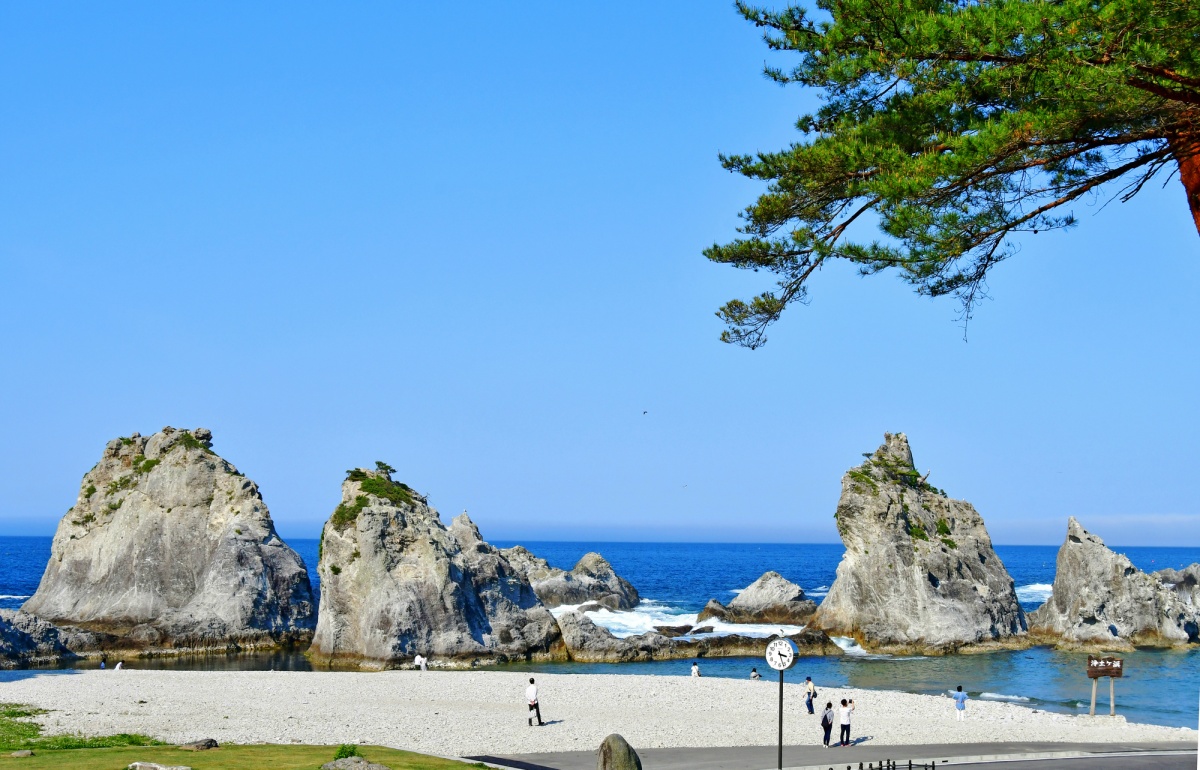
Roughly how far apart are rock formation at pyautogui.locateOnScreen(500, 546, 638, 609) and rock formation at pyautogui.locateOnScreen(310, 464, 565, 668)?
26.8 m

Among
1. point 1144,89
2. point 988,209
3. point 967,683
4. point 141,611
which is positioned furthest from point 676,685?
point 141,611

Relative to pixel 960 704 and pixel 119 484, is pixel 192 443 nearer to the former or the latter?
pixel 119 484

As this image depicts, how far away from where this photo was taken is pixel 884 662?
6159 centimetres

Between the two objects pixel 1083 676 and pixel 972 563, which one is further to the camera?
pixel 972 563

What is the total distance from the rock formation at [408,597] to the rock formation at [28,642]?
48.3 ft

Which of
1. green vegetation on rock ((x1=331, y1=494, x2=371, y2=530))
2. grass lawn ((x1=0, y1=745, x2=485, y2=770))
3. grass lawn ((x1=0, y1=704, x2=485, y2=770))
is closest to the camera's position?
grass lawn ((x1=0, y1=745, x2=485, y2=770))

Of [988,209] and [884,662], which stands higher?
[988,209]

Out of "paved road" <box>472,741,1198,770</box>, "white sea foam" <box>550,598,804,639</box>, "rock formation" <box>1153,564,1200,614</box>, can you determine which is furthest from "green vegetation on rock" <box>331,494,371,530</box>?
"rock formation" <box>1153,564,1200,614</box>

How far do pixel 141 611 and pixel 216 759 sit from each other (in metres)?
52.3

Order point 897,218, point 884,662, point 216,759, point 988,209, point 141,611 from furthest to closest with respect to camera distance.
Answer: point 141,611 < point 884,662 < point 216,759 < point 988,209 < point 897,218

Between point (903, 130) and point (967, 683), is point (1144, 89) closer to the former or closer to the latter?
point (903, 130)

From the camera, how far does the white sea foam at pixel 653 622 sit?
252 ft

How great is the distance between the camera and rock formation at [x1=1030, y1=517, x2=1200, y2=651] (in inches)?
2699

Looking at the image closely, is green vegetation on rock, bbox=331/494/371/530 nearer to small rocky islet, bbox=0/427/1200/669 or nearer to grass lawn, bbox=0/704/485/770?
small rocky islet, bbox=0/427/1200/669
